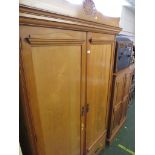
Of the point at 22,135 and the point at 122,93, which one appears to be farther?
the point at 122,93

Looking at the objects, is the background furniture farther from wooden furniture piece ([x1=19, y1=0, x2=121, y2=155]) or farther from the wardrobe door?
wooden furniture piece ([x1=19, y1=0, x2=121, y2=155])

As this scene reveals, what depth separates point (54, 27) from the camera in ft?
3.28

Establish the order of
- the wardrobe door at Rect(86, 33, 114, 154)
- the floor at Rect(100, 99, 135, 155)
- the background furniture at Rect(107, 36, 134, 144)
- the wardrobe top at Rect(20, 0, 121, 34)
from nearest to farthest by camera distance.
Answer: the wardrobe top at Rect(20, 0, 121, 34), the wardrobe door at Rect(86, 33, 114, 154), the background furniture at Rect(107, 36, 134, 144), the floor at Rect(100, 99, 135, 155)

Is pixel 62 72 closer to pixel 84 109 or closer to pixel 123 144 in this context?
pixel 84 109

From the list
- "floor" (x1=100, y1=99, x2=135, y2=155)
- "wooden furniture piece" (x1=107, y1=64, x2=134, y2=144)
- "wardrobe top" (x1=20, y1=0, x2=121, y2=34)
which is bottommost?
"floor" (x1=100, y1=99, x2=135, y2=155)

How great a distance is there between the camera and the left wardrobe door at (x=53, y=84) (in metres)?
0.91

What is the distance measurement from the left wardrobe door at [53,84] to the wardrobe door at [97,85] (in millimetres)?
145

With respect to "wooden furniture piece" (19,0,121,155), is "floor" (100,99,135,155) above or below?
below

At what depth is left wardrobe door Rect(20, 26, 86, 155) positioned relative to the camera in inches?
35.9

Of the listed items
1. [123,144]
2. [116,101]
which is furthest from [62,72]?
[123,144]

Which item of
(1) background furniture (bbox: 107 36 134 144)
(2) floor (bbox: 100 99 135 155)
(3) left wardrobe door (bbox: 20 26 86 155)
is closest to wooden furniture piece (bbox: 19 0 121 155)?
(3) left wardrobe door (bbox: 20 26 86 155)

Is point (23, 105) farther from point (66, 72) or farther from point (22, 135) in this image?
point (66, 72)
